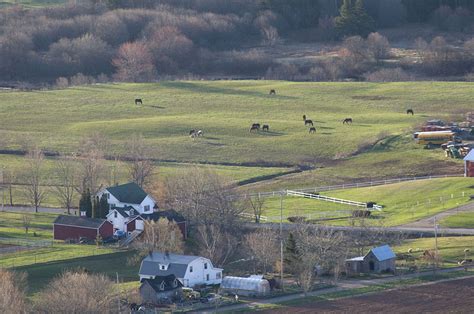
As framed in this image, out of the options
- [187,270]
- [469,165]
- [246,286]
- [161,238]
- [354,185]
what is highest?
[469,165]

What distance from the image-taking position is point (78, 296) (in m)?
53.8

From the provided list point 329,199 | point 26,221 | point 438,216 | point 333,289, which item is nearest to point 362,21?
point 329,199

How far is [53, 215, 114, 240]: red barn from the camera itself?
74.7 metres

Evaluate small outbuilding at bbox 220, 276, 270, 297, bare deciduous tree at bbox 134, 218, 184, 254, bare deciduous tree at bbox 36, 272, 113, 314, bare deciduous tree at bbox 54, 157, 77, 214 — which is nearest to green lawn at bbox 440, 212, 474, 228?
bare deciduous tree at bbox 134, 218, 184, 254

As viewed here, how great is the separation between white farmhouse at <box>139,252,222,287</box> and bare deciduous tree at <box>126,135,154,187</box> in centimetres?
2149

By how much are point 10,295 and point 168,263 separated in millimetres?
12064

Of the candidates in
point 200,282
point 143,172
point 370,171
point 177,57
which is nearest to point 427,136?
point 370,171

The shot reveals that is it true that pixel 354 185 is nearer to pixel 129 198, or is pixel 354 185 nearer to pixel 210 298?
pixel 129 198

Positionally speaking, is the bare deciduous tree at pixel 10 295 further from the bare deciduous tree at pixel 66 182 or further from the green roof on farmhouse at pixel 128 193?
the bare deciduous tree at pixel 66 182

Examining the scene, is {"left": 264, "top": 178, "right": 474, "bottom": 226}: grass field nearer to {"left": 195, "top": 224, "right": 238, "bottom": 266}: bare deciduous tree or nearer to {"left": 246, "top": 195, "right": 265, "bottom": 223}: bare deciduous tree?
{"left": 246, "top": 195, "right": 265, "bottom": 223}: bare deciduous tree

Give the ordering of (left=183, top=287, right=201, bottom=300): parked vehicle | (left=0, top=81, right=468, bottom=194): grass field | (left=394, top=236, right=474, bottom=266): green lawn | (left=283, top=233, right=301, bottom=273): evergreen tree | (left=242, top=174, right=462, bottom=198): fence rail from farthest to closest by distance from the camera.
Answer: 1. (left=0, top=81, right=468, bottom=194): grass field
2. (left=242, top=174, right=462, bottom=198): fence rail
3. (left=394, top=236, right=474, bottom=266): green lawn
4. (left=283, top=233, right=301, bottom=273): evergreen tree
5. (left=183, top=287, right=201, bottom=300): parked vehicle

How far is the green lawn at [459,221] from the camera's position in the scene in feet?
241

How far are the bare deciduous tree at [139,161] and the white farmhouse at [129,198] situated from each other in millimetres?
5882

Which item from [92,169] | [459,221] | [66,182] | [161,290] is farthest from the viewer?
[66,182]
